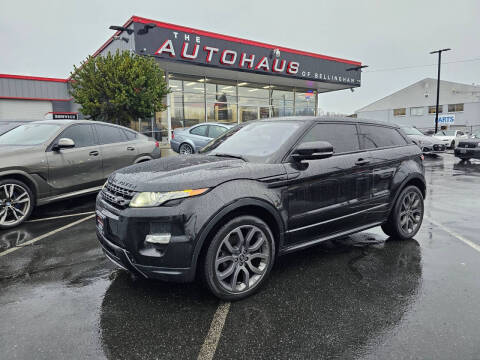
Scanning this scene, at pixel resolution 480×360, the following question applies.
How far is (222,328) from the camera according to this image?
8.31 ft

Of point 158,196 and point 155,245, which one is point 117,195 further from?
point 155,245

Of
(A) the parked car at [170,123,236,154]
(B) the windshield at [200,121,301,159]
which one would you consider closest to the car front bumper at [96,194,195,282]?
(B) the windshield at [200,121,301,159]

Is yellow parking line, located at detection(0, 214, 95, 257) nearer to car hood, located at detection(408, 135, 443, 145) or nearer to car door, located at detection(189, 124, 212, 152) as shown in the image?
car door, located at detection(189, 124, 212, 152)

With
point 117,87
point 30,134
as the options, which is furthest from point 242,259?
point 117,87

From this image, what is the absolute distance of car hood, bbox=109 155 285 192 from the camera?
276 cm

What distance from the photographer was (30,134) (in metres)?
5.77

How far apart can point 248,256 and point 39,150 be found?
14.0ft

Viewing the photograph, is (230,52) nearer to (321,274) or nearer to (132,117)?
(132,117)

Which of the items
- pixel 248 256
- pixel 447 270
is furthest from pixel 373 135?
pixel 248 256

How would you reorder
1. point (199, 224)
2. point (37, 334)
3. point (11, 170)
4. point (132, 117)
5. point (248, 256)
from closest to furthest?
1. point (37, 334)
2. point (199, 224)
3. point (248, 256)
4. point (11, 170)
5. point (132, 117)

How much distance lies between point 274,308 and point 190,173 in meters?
1.36

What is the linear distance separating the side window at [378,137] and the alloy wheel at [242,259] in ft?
6.39

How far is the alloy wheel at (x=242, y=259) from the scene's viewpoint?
287cm

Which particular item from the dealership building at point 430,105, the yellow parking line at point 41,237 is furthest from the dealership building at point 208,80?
the dealership building at point 430,105
